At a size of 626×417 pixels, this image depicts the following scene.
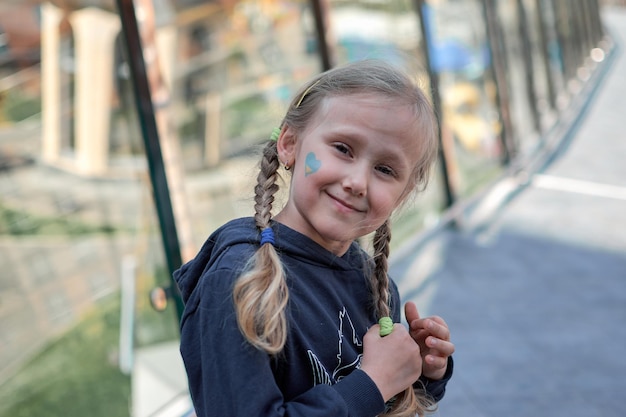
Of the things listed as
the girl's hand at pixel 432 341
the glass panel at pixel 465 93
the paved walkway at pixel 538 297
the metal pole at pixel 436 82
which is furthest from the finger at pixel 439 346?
the glass panel at pixel 465 93

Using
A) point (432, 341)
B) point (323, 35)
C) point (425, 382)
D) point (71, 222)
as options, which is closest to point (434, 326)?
point (432, 341)

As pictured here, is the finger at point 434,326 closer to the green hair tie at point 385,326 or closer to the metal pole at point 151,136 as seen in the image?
the green hair tie at point 385,326

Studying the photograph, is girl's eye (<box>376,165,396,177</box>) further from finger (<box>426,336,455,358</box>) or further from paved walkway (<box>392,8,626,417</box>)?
paved walkway (<box>392,8,626,417</box>)

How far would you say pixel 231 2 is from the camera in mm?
3346

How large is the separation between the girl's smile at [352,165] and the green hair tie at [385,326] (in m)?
0.14

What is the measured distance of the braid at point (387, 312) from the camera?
1.26 meters

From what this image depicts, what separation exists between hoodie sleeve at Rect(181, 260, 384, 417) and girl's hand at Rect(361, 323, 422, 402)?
0.03m

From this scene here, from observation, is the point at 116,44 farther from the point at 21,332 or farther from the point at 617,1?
the point at 617,1

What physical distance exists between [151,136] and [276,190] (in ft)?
5.44

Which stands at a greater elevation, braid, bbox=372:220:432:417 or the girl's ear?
the girl's ear

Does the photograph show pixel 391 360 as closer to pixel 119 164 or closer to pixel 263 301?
pixel 263 301

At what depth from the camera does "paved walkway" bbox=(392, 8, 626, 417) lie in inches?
118

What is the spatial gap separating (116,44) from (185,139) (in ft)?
1.52

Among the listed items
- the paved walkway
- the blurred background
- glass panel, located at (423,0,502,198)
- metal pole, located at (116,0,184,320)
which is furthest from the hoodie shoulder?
glass panel, located at (423,0,502,198)
